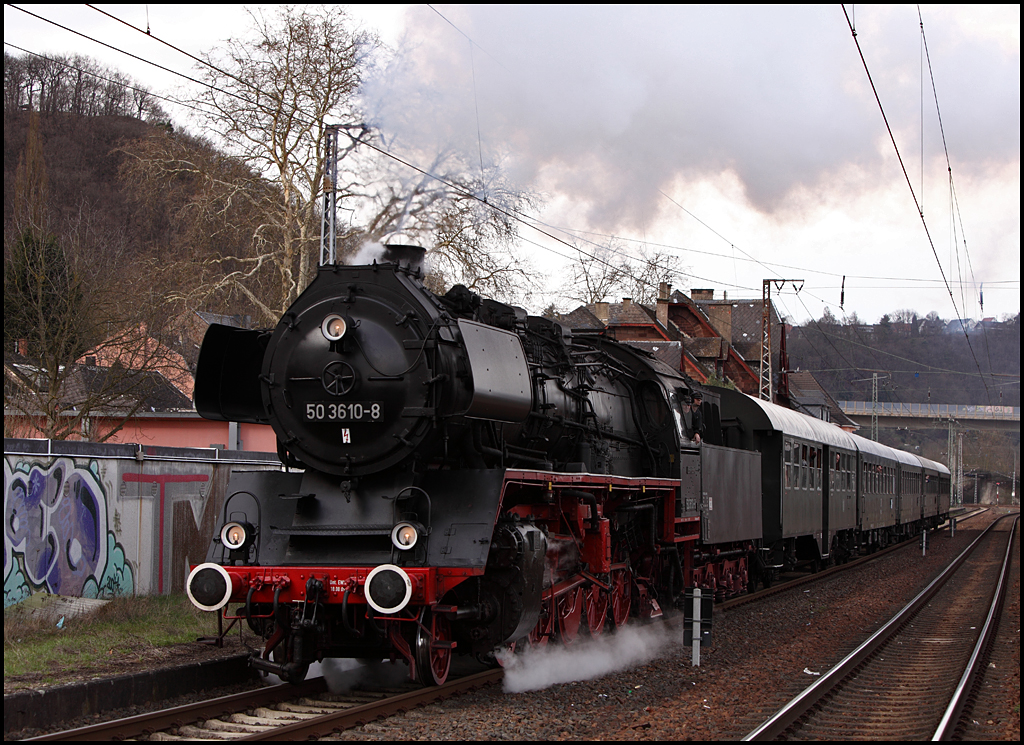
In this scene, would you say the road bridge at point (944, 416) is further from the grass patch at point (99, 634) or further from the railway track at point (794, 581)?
the grass patch at point (99, 634)

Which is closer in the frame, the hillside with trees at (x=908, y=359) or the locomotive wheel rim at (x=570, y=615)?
the locomotive wheel rim at (x=570, y=615)

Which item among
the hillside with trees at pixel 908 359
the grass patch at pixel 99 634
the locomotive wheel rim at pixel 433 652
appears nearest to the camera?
the locomotive wheel rim at pixel 433 652

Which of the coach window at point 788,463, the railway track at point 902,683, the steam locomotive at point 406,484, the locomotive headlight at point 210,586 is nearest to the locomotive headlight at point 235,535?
the steam locomotive at point 406,484

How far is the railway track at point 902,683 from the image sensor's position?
704 cm

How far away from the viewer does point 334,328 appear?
7.86m

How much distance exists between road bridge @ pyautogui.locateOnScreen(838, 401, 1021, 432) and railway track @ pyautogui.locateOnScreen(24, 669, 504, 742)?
224 feet

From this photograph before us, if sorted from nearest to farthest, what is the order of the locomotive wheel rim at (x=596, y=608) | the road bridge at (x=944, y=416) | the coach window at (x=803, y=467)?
1. the locomotive wheel rim at (x=596, y=608)
2. the coach window at (x=803, y=467)
3. the road bridge at (x=944, y=416)

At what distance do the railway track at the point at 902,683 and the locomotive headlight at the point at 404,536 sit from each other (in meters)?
2.82

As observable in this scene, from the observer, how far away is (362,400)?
7801mm

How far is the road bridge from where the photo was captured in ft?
232

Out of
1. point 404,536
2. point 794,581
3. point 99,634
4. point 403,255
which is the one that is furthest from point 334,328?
point 794,581

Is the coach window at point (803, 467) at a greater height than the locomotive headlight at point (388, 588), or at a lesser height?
greater

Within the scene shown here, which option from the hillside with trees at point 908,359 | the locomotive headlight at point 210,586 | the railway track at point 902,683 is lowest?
the railway track at point 902,683

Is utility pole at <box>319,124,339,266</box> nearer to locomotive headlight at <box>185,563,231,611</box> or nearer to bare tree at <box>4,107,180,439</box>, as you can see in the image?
locomotive headlight at <box>185,563,231,611</box>
